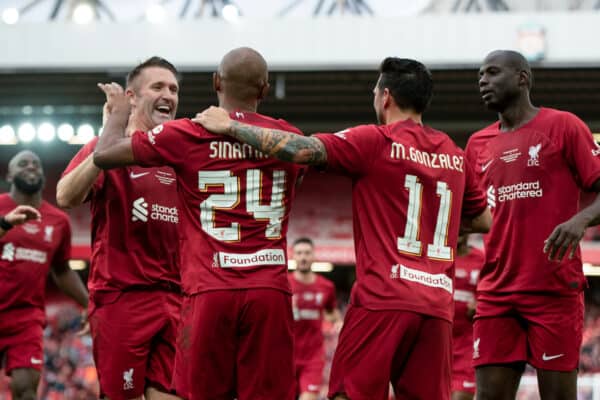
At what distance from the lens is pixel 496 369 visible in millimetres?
6277

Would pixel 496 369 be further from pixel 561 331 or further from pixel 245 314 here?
pixel 245 314

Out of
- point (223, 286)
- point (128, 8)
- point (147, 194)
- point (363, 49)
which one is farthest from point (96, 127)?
point (223, 286)

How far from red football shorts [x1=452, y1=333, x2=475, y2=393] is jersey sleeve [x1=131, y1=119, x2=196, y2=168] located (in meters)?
6.02

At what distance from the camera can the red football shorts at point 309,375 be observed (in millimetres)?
12773

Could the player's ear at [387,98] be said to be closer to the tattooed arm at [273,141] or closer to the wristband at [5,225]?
the tattooed arm at [273,141]

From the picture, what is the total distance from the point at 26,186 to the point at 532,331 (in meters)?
5.47

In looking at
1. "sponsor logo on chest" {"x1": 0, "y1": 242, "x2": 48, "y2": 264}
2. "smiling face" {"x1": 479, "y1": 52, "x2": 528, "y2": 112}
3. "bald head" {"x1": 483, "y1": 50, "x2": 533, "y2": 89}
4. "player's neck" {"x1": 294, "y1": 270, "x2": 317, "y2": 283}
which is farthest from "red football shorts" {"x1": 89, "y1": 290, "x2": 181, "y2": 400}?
"player's neck" {"x1": 294, "y1": 270, "x2": 317, "y2": 283}

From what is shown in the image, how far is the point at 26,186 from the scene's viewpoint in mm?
9641

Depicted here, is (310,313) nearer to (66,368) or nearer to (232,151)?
(66,368)

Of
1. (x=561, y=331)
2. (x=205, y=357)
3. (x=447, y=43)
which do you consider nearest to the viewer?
(x=205, y=357)

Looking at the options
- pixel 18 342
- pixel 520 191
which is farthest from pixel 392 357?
pixel 18 342

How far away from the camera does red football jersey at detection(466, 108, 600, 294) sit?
614cm

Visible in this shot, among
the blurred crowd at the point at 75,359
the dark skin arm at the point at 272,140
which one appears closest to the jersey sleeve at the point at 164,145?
the dark skin arm at the point at 272,140

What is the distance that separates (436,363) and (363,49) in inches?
446
